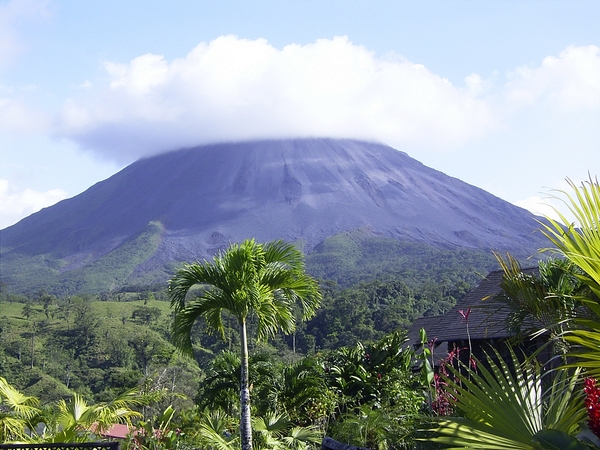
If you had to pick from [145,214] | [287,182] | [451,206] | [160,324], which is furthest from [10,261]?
[160,324]

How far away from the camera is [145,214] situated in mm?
193250

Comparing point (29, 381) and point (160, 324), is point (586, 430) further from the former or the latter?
point (160, 324)

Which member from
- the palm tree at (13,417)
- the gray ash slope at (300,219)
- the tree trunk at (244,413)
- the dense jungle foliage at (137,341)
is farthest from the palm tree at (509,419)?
the gray ash slope at (300,219)

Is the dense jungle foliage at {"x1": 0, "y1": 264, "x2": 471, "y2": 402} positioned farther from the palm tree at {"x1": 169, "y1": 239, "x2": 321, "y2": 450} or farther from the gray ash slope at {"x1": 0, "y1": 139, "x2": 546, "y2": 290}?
the gray ash slope at {"x1": 0, "y1": 139, "x2": 546, "y2": 290}

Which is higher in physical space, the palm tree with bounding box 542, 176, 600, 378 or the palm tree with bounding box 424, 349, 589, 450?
the palm tree with bounding box 542, 176, 600, 378

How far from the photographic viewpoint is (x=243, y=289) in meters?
7.54

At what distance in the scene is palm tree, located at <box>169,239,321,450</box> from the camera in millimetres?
7559

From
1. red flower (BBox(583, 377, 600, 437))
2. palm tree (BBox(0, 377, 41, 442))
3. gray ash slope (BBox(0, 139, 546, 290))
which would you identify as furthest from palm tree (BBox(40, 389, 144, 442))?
gray ash slope (BBox(0, 139, 546, 290))

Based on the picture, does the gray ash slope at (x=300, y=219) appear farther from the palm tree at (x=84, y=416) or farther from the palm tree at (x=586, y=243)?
the palm tree at (x=586, y=243)


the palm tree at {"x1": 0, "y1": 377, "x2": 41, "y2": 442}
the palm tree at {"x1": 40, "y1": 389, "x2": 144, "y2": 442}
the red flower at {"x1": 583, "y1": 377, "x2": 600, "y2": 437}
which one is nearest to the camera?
the red flower at {"x1": 583, "y1": 377, "x2": 600, "y2": 437}

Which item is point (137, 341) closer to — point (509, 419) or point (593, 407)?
point (509, 419)

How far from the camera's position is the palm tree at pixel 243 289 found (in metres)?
7.56

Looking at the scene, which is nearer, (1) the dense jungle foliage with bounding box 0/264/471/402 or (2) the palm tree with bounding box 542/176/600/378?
(2) the palm tree with bounding box 542/176/600/378

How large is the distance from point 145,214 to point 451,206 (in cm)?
8415
